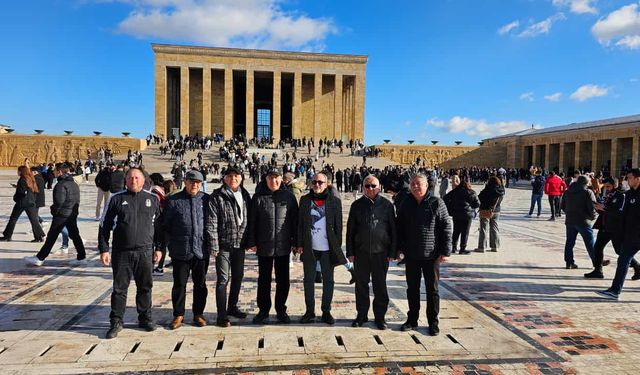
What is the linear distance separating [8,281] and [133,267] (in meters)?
2.98

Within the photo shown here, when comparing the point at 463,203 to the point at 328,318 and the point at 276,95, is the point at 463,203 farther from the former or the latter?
the point at 276,95

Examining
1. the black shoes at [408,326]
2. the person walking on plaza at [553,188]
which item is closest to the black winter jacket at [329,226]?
the black shoes at [408,326]

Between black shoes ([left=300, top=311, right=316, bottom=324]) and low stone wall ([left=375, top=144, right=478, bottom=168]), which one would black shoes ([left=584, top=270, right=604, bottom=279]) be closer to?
black shoes ([left=300, top=311, right=316, bottom=324])

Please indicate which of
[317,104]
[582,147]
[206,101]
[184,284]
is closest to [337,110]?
[317,104]

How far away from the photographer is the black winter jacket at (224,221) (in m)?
4.50

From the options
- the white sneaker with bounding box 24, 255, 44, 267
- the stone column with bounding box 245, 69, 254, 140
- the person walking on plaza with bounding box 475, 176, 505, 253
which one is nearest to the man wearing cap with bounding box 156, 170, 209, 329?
the white sneaker with bounding box 24, 255, 44, 267

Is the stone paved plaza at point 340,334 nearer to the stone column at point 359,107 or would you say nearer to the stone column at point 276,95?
the stone column at point 276,95

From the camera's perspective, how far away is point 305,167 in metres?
28.7

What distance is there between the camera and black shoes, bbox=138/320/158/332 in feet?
14.3

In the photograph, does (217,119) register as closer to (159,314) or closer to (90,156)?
(90,156)

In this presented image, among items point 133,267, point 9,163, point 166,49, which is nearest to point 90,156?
point 9,163

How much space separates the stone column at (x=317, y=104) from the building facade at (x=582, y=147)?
726 inches

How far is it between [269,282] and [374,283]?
1.15 metres

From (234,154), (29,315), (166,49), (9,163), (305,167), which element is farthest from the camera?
(166,49)
